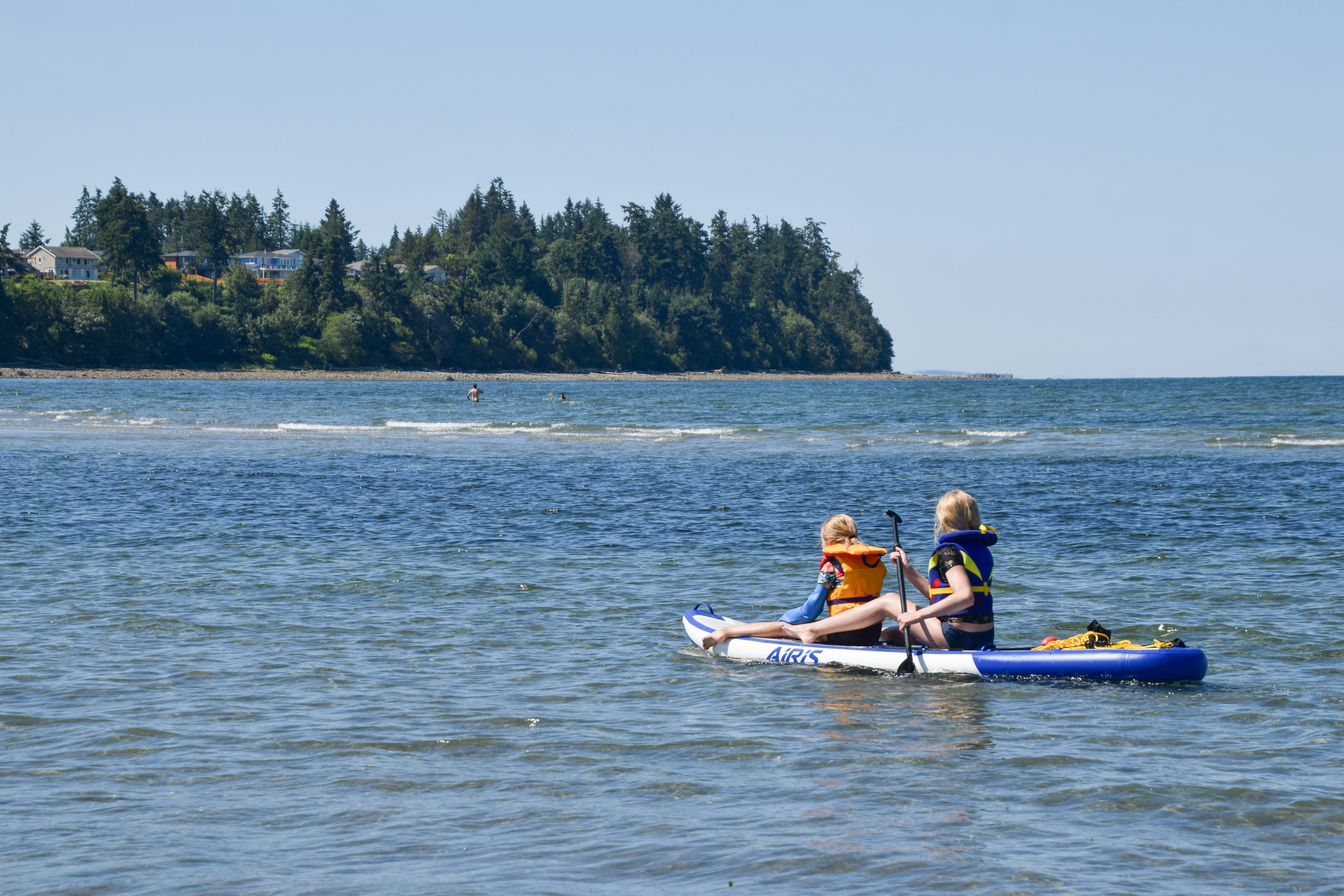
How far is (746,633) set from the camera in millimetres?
10836

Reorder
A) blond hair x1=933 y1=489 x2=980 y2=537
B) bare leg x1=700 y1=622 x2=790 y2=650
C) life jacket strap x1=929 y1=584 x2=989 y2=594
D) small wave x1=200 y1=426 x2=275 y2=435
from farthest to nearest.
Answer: small wave x1=200 y1=426 x2=275 y2=435, bare leg x1=700 y1=622 x2=790 y2=650, life jacket strap x1=929 y1=584 x2=989 y2=594, blond hair x1=933 y1=489 x2=980 y2=537

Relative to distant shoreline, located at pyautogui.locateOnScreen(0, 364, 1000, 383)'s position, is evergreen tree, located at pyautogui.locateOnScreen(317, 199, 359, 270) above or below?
above

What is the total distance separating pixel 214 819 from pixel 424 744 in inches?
63.5

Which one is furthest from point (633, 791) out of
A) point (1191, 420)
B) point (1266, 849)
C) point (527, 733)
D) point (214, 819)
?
point (1191, 420)

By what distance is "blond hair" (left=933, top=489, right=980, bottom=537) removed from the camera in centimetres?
1005

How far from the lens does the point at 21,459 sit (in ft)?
101

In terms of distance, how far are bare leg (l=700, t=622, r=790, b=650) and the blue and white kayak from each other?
35 millimetres

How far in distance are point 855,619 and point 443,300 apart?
463 ft

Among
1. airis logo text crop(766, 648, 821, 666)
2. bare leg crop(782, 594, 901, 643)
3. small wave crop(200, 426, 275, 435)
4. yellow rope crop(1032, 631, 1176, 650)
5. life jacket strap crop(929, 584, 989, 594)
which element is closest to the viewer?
yellow rope crop(1032, 631, 1176, 650)

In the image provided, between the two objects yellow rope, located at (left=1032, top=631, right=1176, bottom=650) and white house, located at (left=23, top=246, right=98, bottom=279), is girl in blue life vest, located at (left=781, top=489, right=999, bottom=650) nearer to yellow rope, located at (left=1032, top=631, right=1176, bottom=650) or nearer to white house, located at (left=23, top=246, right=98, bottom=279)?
yellow rope, located at (left=1032, top=631, right=1176, bottom=650)

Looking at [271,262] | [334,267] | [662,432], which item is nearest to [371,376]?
[334,267]

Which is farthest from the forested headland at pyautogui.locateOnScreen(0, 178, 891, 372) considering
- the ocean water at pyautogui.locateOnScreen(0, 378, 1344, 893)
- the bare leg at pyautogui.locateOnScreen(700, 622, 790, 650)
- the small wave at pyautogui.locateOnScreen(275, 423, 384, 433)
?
the bare leg at pyautogui.locateOnScreen(700, 622, 790, 650)

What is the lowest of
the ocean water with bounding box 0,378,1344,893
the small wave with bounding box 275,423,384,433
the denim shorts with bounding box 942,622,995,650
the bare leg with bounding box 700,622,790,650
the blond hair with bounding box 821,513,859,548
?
the ocean water with bounding box 0,378,1344,893

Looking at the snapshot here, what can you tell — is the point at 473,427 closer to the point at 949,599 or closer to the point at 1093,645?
the point at 949,599
